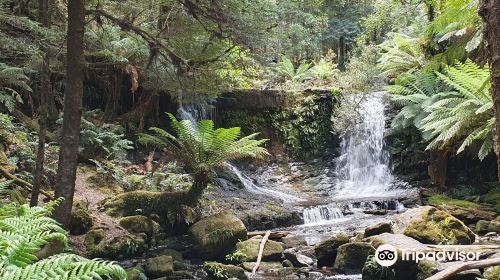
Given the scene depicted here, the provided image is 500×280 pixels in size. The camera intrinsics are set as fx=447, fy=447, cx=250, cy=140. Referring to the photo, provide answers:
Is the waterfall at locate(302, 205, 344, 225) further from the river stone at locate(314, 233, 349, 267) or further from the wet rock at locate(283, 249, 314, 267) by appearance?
the river stone at locate(314, 233, 349, 267)

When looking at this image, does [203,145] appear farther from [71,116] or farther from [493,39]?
[493,39]

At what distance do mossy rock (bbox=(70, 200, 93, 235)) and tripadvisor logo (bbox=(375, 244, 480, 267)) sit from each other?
3944 mm

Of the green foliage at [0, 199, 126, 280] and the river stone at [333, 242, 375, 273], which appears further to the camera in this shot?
the river stone at [333, 242, 375, 273]

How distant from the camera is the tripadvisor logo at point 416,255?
4037 millimetres

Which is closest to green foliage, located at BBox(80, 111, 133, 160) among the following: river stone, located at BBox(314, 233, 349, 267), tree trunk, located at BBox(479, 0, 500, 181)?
river stone, located at BBox(314, 233, 349, 267)

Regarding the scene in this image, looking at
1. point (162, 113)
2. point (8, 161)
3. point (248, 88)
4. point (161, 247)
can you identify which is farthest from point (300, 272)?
point (248, 88)

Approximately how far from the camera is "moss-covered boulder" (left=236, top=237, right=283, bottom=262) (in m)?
6.01

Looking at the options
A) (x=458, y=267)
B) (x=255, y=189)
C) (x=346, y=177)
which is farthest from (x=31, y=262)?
(x=346, y=177)

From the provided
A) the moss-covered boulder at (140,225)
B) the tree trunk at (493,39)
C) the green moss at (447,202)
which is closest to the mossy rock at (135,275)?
the moss-covered boulder at (140,225)

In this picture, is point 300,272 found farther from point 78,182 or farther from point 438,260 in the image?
point 78,182

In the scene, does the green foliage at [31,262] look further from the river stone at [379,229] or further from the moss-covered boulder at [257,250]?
the river stone at [379,229]

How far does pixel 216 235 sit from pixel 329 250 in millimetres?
1646

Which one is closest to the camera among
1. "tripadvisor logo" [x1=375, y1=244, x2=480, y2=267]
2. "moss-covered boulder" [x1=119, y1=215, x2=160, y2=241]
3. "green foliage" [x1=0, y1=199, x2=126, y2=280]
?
"green foliage" [x1=0, y1=199, x2=126, y2=280]

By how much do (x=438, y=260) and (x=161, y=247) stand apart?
396 centimetres
